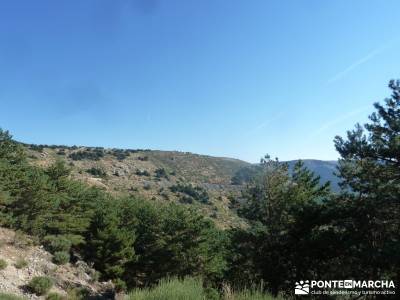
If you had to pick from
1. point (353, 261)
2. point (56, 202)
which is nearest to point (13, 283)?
point (56, 202)

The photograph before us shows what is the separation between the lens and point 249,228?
2419cm

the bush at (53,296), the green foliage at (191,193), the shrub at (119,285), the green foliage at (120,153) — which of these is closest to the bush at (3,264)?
the bush at (53,296)

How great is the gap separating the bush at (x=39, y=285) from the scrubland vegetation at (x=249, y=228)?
0.07 meters

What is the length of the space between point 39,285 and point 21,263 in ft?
8.55

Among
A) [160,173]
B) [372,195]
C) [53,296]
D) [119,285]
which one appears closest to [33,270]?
[53,296]

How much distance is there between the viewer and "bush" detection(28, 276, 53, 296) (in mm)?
21709

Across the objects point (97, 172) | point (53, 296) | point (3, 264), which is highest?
point (97, 172)

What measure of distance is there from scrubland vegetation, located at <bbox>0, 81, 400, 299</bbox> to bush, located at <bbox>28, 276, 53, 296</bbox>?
68 mm

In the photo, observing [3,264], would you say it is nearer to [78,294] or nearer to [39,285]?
[39,285]

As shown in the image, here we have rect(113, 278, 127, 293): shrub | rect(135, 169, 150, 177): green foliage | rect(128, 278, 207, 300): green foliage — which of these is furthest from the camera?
rect(135, 169, 150, 177): green foliage

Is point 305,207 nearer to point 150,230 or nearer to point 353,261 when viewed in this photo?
point 353,261

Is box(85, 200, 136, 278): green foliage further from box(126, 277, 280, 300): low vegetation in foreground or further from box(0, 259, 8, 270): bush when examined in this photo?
box(126, 277, 280, 300): low vegetation in foreground

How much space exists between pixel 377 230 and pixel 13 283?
18654 mm

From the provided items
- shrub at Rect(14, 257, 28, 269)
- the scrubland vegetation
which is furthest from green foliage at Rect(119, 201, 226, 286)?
shrub at Rect(14, 257, 28, 269)
